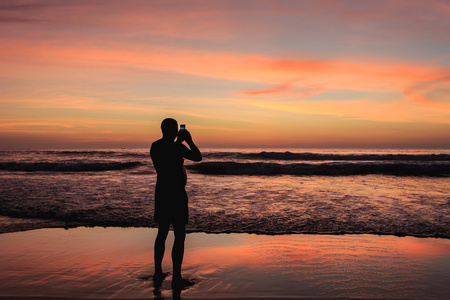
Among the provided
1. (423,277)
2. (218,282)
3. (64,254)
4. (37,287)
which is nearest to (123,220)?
(64,254)

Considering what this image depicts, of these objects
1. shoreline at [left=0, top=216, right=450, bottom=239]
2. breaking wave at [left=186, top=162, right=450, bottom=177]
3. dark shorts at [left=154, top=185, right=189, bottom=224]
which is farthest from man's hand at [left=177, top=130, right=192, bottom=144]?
breaking wave at [left=186, top=162, right=450, bottom=177]

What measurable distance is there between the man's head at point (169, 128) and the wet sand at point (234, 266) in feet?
5.78

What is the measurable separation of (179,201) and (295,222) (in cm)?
410

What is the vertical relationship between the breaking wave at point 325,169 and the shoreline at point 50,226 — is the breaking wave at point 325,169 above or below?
above

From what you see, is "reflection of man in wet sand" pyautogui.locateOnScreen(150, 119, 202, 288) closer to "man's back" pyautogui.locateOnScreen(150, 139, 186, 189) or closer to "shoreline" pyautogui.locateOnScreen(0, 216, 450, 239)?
"man's back" pyautogui.locateOnScreen(150, 139, 186, 189)

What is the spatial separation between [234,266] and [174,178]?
1645 mm

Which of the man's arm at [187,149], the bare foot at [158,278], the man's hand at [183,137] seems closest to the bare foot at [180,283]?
the bare foot at [158,278]

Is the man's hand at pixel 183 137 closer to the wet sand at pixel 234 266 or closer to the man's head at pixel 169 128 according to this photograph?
the man's head at pixel 169 128

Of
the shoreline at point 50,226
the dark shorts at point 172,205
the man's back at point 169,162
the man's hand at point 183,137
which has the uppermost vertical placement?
the man's hand at point 183,137

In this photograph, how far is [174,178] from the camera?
3.74 m

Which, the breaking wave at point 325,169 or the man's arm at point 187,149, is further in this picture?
the breaking wave at point 325,169

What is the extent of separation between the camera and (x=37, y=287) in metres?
3.73

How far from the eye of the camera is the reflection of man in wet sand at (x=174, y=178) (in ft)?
12.2

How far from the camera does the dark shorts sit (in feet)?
12.3
